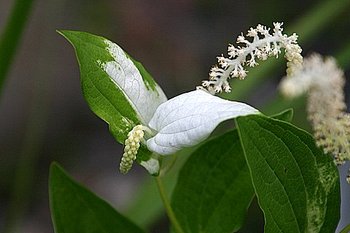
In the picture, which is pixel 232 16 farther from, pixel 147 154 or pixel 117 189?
pixel 147 154

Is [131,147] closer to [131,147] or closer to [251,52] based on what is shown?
[131,147]

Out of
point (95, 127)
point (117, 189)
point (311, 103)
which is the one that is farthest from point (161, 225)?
point (311, 103)

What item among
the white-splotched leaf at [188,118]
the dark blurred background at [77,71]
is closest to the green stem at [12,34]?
the white-splotched leaf at [188,118]

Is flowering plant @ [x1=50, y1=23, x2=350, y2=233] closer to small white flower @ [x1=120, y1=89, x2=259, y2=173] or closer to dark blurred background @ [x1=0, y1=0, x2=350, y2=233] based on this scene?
small white flower @ [x1=120, y1=89, x2=259, y2=173]

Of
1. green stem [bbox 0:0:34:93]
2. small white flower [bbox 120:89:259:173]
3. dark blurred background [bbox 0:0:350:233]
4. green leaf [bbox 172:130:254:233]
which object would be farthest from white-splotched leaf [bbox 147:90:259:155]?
dark blurred background [bbox 0:0:350:233]

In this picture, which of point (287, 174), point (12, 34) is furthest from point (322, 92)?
point (12, 34)

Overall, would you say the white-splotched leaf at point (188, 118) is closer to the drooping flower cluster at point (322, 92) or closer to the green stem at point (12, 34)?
the drooping flower cluster at point (322, 92)
